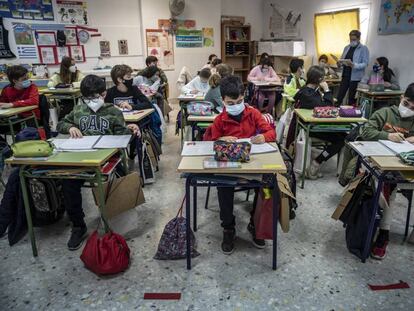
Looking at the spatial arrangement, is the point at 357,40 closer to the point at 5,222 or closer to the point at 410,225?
the point at 410,225

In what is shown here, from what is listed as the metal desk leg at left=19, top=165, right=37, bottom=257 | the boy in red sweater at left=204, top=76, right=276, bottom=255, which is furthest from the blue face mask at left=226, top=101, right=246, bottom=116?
the metal desk leg at left=19, top=165, right=37, bottom=257

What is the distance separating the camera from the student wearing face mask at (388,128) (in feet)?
7.26

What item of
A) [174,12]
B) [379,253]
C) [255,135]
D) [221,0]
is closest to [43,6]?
[174,12]

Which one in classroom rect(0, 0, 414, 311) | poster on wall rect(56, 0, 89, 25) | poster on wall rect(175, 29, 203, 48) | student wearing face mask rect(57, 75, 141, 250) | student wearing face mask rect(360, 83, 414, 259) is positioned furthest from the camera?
poster on wall rect(175, 29, 203, 48)

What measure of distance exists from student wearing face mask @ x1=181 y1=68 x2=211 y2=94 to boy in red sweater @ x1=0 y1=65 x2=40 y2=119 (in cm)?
199

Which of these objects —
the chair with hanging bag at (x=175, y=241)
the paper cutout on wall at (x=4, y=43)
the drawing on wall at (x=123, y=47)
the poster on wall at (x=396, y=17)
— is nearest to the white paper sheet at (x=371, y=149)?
the chair with hanging bag at (x=175, y=241)

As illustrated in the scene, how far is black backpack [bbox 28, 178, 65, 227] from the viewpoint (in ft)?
7.40

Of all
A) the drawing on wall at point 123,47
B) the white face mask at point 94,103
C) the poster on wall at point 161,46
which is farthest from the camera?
the poster on wall at point 161,46

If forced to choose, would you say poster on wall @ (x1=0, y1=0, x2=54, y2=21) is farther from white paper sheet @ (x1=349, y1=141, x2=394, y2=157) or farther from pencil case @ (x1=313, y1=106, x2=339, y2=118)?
white paper sheet @ (x1=349, y1=141, x2=394, y2=157)

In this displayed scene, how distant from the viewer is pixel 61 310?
1.83m

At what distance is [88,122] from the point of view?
8.39 ft

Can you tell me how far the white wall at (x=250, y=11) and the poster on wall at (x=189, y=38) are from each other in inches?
44.5

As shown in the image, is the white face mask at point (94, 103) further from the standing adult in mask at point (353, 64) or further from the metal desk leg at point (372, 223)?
the standing adult in mask at point (353, 64)

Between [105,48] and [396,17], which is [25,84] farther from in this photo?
[396,17]
